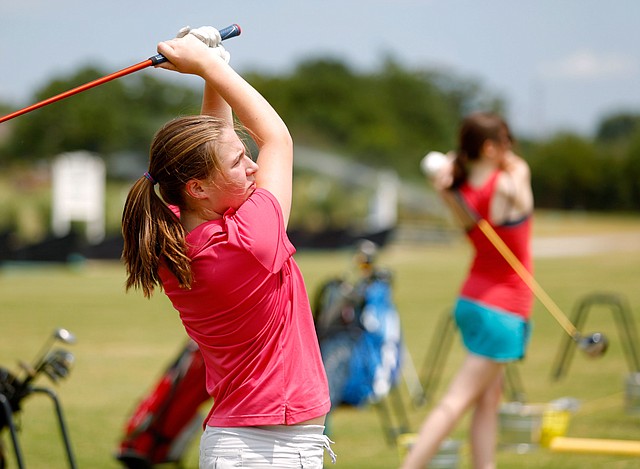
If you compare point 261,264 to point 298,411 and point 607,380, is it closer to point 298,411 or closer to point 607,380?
point 298,411

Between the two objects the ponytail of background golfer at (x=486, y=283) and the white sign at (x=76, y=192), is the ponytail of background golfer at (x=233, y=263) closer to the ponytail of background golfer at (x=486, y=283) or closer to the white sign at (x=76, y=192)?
the ponytail of background golfer at (x=486, y=283)

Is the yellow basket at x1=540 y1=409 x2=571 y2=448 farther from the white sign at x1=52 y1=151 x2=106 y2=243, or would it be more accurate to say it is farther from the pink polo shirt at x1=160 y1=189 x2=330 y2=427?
the white sign at x1=52 y1=151 x2=106 y2=243

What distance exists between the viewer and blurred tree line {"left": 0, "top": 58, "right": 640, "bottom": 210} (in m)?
47.7

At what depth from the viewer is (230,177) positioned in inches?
109

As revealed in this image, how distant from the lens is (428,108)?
262ft

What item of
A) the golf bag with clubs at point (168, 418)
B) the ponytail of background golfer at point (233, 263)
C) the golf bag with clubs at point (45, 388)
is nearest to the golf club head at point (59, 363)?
the golf bag with clubs at point (45, 388)

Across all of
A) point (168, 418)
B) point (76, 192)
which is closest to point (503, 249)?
point (168, 418)

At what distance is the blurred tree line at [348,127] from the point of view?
1877 inches

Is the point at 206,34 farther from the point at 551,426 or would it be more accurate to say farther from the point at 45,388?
the point at 551,426

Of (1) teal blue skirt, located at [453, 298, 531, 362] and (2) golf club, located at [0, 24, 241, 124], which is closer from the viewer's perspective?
(2) golf club, located at [0, 24, 241, 124]

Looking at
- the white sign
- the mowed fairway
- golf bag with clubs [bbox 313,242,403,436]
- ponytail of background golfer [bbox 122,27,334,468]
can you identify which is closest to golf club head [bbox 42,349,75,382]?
ponytail of background golfer [bbox 122,27,334,468]

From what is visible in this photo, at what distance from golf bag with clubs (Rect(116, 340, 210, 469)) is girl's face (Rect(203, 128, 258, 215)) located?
9.56ft

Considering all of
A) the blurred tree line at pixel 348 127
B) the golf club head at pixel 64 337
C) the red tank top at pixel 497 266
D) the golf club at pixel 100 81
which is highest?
the golf club at pixel 100 81

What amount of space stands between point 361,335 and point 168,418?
241 centimetres
